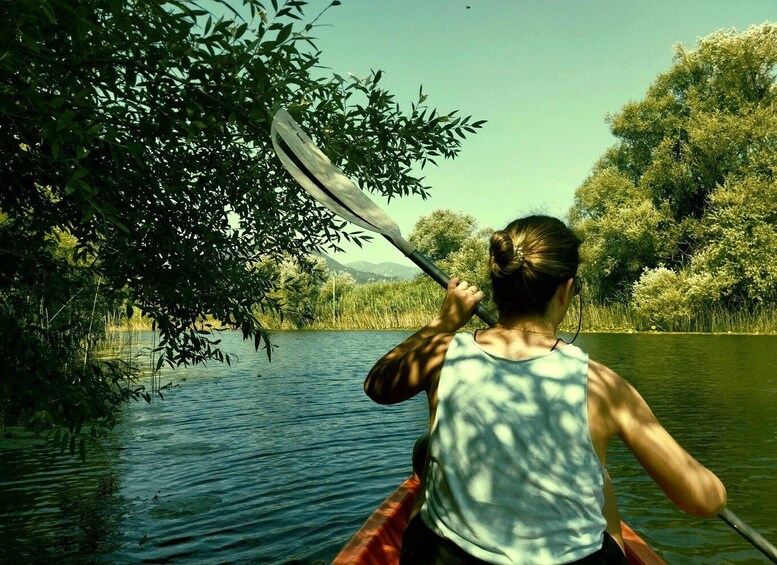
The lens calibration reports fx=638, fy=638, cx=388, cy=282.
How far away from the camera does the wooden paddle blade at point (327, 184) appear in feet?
12.6

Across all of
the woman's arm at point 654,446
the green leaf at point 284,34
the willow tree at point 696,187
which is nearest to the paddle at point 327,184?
the green leaf at point 284,34

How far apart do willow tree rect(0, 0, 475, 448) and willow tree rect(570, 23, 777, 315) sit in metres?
25.5

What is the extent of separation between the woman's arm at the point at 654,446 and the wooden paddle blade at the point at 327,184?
81.4 inches

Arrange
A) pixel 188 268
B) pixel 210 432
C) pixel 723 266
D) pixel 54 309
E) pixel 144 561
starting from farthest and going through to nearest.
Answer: pixel 723 266
pixel 210 432
pixel 54 309
pixel 144 561
pixel 188 268

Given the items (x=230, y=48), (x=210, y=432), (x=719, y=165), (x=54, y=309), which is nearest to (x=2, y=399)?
(x=230, y=48)

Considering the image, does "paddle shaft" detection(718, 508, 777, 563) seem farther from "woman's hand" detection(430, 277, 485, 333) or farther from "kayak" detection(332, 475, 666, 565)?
"woman's hand" detection(430, 277, 485, 333)

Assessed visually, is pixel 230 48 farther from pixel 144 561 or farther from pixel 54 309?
pixel 54 309

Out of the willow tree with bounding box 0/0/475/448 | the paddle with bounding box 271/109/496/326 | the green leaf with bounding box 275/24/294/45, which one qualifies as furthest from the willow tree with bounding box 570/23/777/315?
the green leaf with bounding box 275/24/294/45

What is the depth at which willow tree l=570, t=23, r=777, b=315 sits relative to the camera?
A: 90.0 ft

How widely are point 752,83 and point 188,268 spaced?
34089mm

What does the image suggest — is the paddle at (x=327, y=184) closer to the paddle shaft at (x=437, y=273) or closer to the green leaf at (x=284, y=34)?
the paddle shaft at (x=437, y=273)

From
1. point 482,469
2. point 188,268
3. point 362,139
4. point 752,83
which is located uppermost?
point 752,83

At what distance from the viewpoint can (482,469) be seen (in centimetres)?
195

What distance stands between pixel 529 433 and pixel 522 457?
80 millimetres
